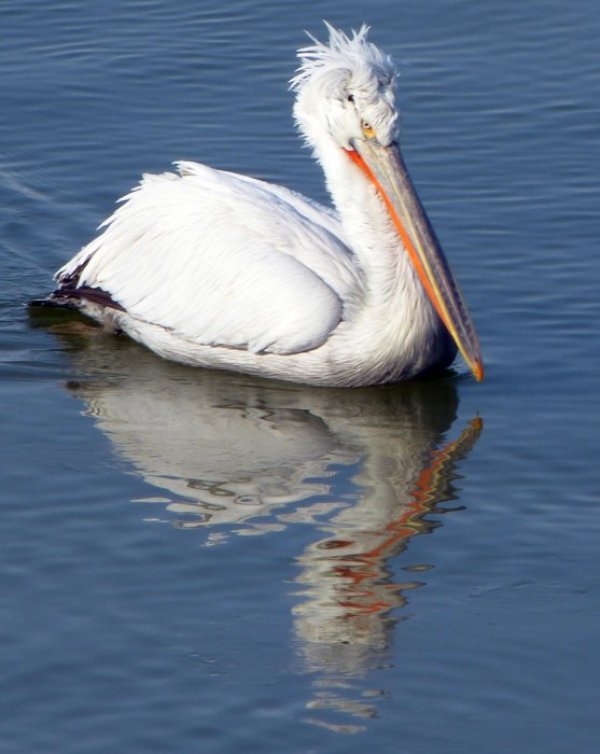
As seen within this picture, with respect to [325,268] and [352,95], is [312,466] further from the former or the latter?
[352,95]

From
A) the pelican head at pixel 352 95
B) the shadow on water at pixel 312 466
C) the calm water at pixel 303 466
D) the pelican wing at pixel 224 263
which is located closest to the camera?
the calm water at pixel 303 466

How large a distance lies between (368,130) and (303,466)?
1.40 meters

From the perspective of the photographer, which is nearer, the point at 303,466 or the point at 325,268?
the point at 303,466

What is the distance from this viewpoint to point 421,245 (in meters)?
7.02

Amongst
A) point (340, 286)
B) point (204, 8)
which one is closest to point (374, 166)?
point (340, 286)

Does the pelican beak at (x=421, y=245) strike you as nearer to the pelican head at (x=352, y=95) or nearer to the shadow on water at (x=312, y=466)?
the pelican head at (x=352, y=95)

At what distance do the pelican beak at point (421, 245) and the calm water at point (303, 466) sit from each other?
297mm

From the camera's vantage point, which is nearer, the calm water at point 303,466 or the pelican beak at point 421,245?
the calm water at point 303,466

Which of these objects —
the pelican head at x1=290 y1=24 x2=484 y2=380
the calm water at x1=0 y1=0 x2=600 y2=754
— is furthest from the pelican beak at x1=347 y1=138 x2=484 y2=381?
the calm water at x1=0 y1=0 x2=600 y2=754

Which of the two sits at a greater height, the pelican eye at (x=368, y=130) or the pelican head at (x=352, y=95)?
the pelican head at (x=352, y=95)

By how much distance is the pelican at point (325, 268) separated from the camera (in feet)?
23.1

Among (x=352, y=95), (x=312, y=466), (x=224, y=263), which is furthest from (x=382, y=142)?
(x=312, y=466)

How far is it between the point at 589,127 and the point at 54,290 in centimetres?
311

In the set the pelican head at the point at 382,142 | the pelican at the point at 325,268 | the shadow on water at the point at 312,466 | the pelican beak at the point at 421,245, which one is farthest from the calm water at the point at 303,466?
the pelican head at the point at 382,142
